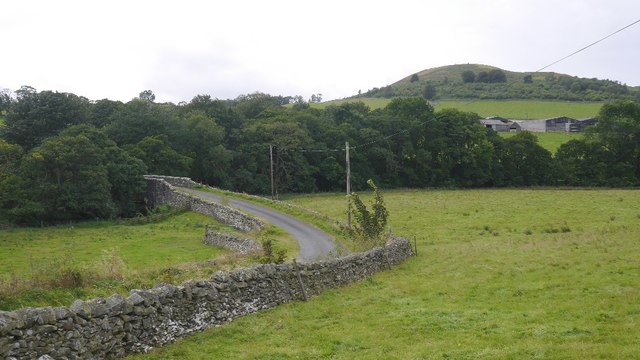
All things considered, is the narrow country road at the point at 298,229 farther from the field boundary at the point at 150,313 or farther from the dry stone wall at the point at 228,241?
the field boundary at the point at 150,313

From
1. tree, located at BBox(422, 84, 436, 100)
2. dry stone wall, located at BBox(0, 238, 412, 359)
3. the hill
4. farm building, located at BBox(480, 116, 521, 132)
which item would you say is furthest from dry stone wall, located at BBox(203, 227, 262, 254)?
tree, located at BBox(422, 84, 436, 100)

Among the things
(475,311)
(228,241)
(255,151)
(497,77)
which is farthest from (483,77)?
(475,311)

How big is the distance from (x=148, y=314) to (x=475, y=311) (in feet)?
29.3

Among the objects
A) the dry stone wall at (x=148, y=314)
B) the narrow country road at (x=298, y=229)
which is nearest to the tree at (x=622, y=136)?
the narrow country road at (x=298, y=229)

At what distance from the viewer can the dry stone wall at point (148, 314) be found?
935cm

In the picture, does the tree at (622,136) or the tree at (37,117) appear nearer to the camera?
the tree at (37,117)

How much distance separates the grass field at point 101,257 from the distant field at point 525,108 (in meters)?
96.5

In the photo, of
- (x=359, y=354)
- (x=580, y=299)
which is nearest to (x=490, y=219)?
(x=580, y=299)

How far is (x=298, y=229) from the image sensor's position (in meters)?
36.5

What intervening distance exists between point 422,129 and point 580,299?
2638 inches

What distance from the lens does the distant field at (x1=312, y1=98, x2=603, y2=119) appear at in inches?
4904

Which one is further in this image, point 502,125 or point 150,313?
point 502,125

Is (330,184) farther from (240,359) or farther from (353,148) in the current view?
(240,359)

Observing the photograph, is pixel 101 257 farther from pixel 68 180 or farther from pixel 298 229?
pixel 68 180
